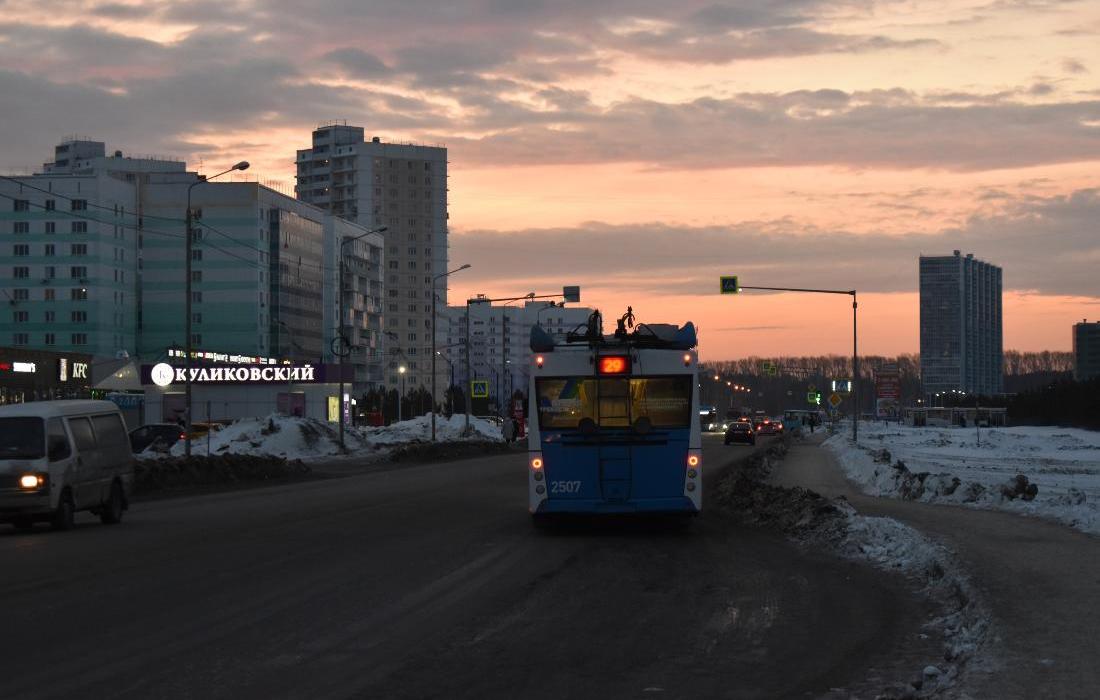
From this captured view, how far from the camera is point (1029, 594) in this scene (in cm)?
1312

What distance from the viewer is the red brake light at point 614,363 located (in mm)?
21953

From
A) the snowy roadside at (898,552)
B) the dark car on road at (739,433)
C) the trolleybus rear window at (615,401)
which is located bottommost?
the dark car on road at (739,433)

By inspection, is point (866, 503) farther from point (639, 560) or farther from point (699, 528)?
point (639, 560)

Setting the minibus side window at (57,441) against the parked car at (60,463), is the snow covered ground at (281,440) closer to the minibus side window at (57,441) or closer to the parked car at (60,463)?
the parked car at (60,463)

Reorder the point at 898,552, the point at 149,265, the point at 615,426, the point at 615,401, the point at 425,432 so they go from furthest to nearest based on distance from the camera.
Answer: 1. the point at 149,265
2. the point at 425,432
3. the point at 615,401
4. the point at 615,426
5. the point at 898,552

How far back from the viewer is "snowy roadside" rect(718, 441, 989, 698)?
9.72 m

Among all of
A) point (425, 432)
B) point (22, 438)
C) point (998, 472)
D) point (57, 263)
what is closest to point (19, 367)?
point (425, 432)

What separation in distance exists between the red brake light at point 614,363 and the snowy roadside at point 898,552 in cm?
375

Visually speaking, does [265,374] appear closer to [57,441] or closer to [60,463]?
[57,441]

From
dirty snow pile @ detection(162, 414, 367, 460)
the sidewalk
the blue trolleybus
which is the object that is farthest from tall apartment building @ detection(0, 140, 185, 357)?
the blue trolleybus

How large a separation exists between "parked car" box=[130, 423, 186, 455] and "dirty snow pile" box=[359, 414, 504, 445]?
843 inches

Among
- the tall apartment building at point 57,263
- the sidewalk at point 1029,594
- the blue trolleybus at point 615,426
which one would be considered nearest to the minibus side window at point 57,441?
the blue trolleybus at point 615,426

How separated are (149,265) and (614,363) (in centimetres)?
11571

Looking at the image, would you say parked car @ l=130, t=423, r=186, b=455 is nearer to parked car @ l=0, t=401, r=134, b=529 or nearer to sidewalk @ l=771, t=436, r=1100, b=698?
parked car @ l=0, t=401, r=134, b=529
